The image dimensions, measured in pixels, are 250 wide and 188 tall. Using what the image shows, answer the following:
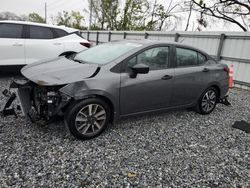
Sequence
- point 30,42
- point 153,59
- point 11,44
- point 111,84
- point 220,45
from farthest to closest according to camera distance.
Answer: point 220,45
point 30,42
point 11,44
point 153,59
point 111,84

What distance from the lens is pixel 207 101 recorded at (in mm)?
4281

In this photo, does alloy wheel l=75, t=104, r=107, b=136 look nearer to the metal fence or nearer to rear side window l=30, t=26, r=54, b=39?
rear side window l=30, t=26, r=54, b=39

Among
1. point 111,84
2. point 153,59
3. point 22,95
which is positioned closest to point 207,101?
point 153,59

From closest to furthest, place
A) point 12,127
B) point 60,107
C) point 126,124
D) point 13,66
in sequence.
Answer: point 60,107 < point 12,127 < point 126,124 < point 13,66

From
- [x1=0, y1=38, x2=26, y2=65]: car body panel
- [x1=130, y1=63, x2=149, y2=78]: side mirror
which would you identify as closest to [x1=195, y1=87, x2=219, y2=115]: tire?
[x1=130, y1=63, x2=149, y2=78]: side mirror

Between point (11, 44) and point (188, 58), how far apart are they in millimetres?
4667

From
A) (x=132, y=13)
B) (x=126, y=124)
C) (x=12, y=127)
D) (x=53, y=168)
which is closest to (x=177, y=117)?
(x=126, y=124)

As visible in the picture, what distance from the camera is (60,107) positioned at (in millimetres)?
2666

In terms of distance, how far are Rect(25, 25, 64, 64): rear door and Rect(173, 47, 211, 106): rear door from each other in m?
3.99

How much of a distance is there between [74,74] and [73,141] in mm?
973

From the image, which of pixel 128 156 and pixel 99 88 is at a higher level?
pixel 99 88

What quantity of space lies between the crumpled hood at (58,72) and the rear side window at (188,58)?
1.64m

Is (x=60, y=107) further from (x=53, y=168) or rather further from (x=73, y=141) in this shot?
(x=53, y=168)

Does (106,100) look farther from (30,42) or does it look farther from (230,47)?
(230,47)
